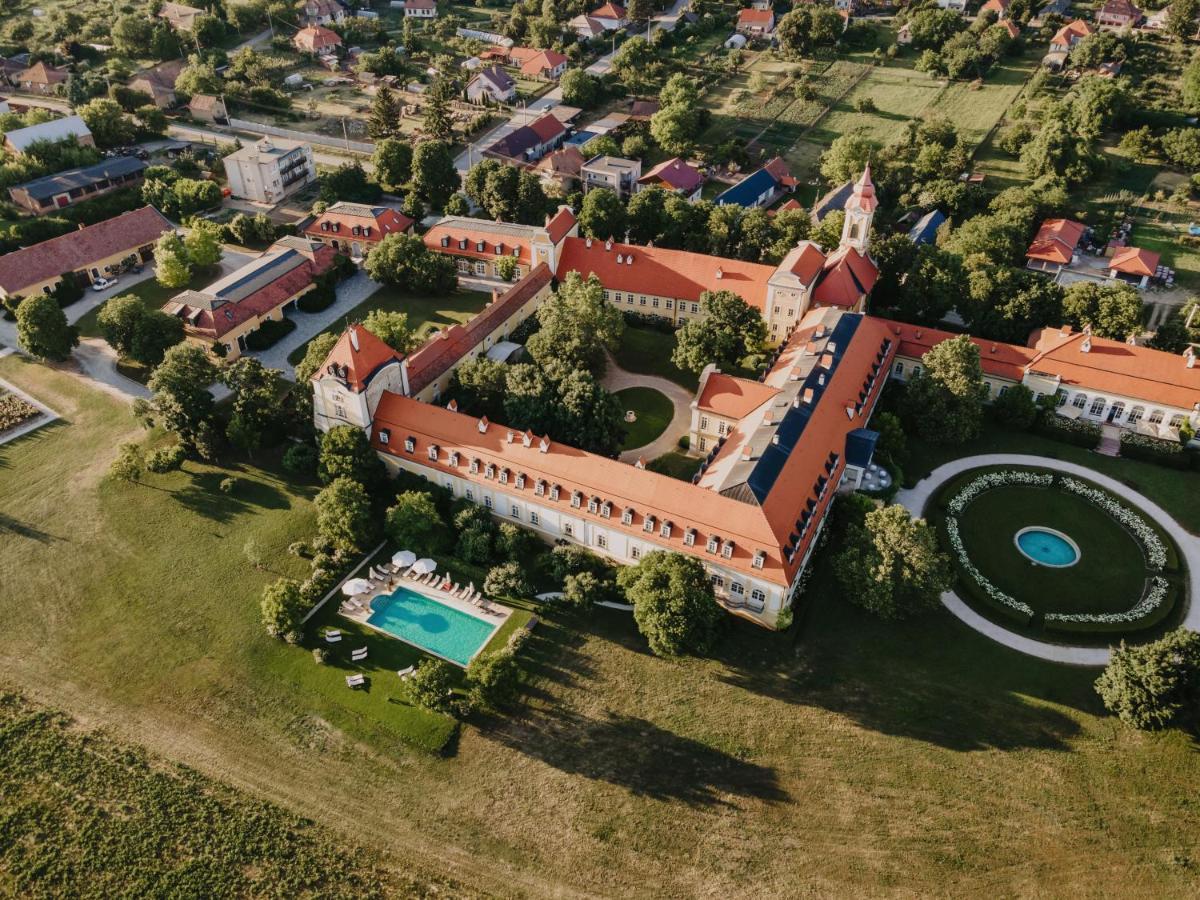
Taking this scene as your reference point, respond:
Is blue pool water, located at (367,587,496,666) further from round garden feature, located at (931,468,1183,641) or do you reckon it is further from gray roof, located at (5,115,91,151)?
gray roof, located at (5,115,91,151)

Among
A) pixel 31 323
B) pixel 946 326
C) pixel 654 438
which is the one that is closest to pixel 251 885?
pixel 654 438

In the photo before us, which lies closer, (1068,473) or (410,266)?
(1068,473)

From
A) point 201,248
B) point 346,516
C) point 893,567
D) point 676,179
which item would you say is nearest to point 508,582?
point 346,516

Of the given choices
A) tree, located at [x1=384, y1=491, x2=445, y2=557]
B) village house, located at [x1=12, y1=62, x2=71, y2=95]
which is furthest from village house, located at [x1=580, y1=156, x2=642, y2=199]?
village house, located at [x1=12, y1=62, x2=71, y2=95]

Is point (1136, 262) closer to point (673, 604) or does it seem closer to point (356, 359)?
point (673, 604)

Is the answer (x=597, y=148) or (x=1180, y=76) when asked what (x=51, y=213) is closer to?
(x=597, y=148)

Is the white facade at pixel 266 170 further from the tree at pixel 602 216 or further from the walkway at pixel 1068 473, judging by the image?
the walkway at pixel 1068 473
